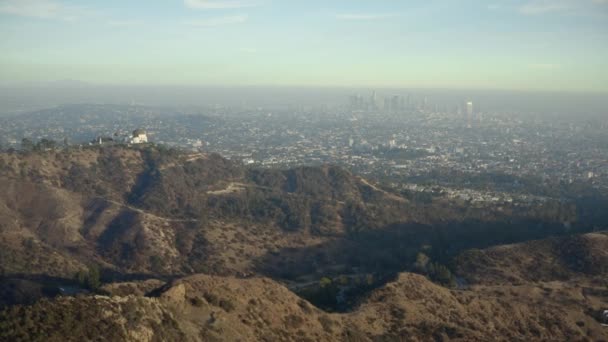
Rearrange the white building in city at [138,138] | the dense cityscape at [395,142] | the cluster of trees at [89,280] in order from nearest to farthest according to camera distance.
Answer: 1. the cluster of trees at [89,280]
2. the white building in city at [138,138]
3. the dense cityscape at [395,142]

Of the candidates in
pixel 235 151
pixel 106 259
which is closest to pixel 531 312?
pixel 106 259

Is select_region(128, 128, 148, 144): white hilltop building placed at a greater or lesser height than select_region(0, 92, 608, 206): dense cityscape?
greater

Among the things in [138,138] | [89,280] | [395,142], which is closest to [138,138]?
[138,138]

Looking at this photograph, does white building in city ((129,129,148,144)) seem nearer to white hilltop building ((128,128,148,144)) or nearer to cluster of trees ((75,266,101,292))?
white hilltop building ((128,128,148,144))

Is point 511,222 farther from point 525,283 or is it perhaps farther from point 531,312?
point 531,312

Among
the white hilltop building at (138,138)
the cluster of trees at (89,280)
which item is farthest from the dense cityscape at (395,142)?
the cluster of trees at (89,280)

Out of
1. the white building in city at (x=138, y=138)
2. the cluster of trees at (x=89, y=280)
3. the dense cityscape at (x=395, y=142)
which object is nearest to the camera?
the cluster of trees at (x=89, y=280)

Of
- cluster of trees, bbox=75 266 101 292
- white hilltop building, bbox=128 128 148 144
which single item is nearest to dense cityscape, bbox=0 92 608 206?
white hilltop building, bbox=128 128 148 144

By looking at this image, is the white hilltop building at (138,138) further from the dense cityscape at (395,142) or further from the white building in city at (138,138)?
the dense cityscape at (395,142)

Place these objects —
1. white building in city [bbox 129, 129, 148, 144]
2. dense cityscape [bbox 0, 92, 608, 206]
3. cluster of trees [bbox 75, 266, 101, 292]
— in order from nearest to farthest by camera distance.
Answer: cluster of trees [bbox 75, 266, 101, 292], white building in city [bbox 129, 129, 148, 144], dense cityscape [bbox 0, 92, 608, 206]

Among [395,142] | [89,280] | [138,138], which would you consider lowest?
[395,142]

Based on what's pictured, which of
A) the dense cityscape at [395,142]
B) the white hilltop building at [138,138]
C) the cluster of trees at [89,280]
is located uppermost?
the white hilltop building at [138,138]

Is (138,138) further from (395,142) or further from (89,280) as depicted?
(395,142)
